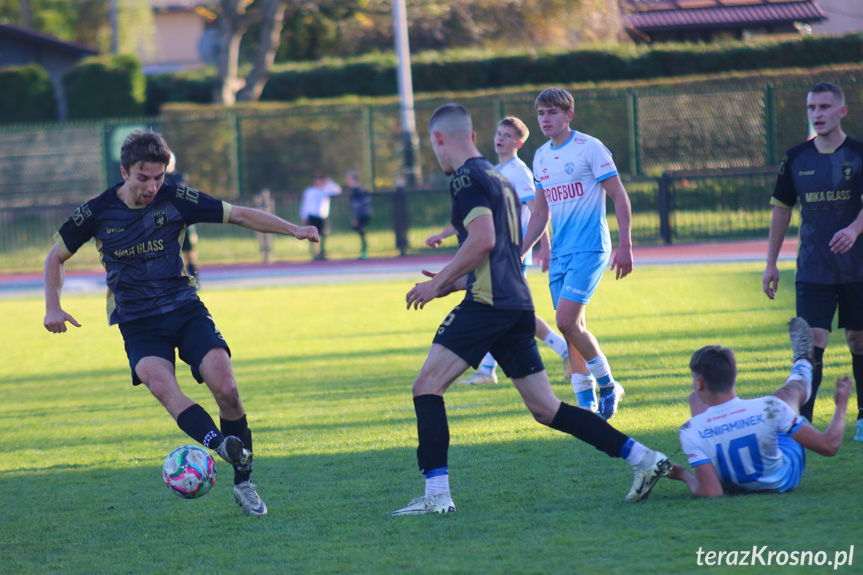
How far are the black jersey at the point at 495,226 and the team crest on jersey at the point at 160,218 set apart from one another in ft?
5.21

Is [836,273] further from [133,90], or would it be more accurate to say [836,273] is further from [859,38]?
[133,90]

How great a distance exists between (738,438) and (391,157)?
22825mm

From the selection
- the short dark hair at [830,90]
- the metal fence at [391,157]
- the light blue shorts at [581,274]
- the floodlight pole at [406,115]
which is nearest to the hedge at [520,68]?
the metal fence at [391,157]

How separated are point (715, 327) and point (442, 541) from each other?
21.8 feet

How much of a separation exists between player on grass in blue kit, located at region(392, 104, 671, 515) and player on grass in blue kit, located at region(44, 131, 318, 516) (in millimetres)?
867

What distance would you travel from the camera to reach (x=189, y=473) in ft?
15.3

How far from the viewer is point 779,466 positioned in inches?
174

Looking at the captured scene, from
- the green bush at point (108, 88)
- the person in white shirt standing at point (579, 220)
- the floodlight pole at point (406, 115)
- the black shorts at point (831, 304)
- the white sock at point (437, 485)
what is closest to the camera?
the white sock at point (437, 485)

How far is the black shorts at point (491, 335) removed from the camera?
4457 millimetres

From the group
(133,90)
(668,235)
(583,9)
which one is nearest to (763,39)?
(583,9)

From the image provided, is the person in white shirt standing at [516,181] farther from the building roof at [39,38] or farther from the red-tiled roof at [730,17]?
the building roof at [39,38]

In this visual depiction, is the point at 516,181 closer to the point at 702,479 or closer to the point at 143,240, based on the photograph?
the point at 143,240

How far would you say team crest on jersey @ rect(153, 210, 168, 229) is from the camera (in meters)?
4.98

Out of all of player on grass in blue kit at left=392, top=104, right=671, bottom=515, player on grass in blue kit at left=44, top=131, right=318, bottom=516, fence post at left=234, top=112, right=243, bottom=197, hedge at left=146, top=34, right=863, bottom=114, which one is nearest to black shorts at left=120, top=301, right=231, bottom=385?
player on grass in blue kit at left=44, top=131, right=318, bottom=516
